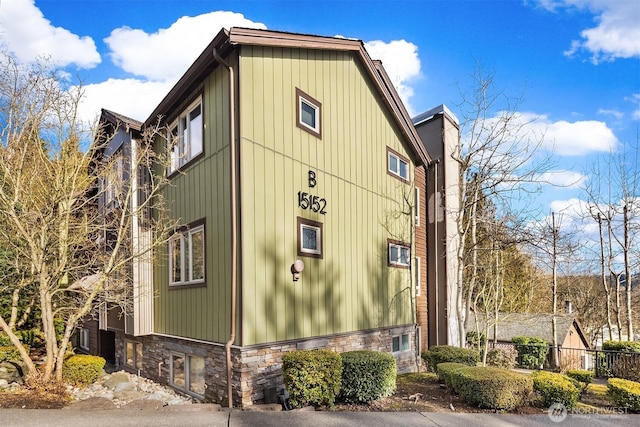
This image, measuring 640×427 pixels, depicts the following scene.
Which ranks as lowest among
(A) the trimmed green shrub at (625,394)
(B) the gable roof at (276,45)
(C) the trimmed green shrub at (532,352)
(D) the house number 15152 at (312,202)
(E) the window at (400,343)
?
(C) the trimmed green shrub at (532,352)

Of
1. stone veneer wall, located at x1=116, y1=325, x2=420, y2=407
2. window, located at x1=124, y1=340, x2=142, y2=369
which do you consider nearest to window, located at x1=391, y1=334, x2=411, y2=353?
stone veneer wall, located at x1=116, y1=325, x2=420, y2=407

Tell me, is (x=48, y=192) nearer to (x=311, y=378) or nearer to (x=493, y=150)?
(x=311, y=378)

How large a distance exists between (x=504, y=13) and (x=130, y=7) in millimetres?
9750

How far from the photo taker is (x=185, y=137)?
30.7 ft

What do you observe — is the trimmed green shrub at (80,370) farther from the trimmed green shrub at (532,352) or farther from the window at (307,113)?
the trimmed green shrub at (532,352)

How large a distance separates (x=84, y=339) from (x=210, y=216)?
10.8 m

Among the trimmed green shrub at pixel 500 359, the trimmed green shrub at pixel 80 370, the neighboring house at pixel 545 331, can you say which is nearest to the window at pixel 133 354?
the trimmed green shrub at pixel 80 370

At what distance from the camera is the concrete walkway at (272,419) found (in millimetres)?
5395

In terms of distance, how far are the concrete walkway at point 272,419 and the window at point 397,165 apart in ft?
23.8

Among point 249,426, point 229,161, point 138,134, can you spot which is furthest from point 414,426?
point 138,134

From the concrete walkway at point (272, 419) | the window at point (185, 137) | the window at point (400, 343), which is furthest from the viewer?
the window at point (400, 343)

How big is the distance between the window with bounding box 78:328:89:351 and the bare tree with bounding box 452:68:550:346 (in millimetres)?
12982

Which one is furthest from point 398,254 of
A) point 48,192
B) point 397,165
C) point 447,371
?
point 48,192

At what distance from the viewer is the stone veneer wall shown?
22.3 feet
